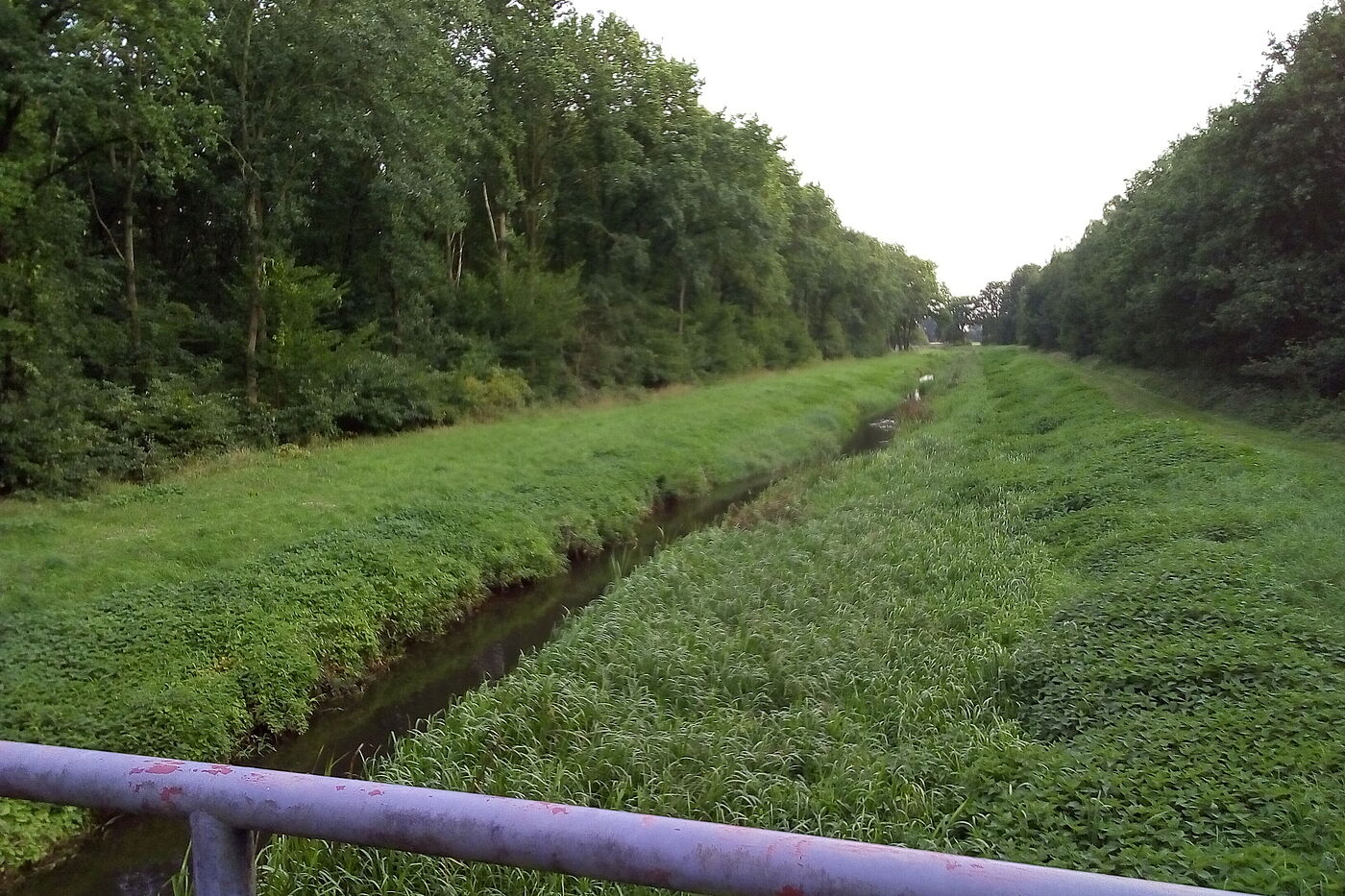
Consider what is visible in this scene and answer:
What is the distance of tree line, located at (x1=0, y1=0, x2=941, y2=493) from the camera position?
49.3 ft

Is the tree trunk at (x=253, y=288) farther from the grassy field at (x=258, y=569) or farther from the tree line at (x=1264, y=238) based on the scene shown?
the tree line at (x=1264, y=238)

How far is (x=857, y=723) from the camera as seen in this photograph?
7.12m

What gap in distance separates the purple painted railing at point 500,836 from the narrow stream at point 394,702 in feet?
3.01

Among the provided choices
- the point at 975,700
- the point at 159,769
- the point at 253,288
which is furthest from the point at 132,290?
the point at 159,769

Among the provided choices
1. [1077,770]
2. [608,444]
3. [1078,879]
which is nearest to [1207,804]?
[1077,770]

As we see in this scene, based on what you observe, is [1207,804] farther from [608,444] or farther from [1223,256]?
[1223,256]

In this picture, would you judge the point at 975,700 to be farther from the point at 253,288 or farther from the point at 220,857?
the point at 253,288

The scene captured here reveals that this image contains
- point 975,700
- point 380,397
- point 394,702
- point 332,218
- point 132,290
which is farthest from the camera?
point 332,218

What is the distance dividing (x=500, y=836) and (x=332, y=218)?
2813 cm

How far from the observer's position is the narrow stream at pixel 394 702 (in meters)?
6.42

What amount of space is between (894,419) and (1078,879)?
122 ft

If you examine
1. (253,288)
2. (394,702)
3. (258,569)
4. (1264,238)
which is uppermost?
(1264,238)

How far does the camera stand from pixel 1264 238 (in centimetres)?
2306

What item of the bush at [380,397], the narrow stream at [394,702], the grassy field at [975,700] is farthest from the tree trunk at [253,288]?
the grassy field at [975,700]
